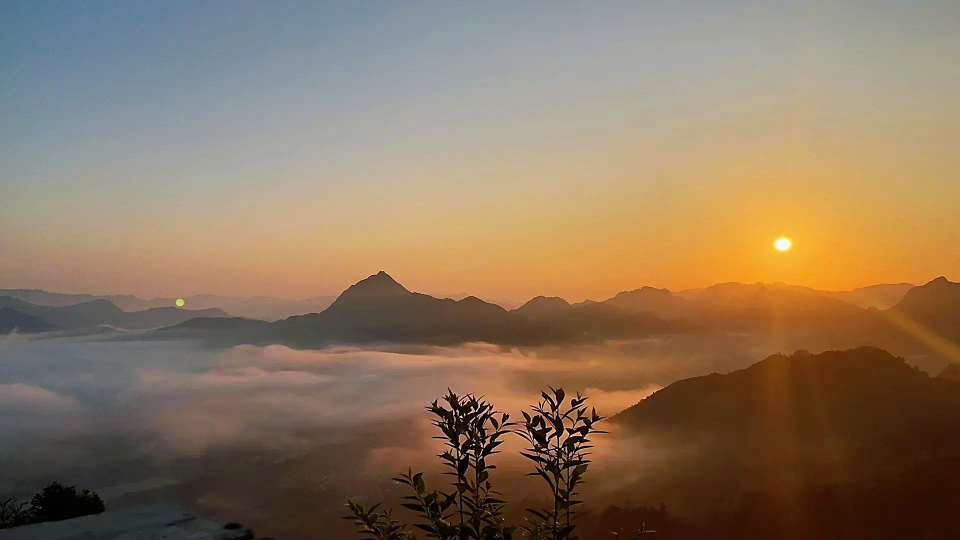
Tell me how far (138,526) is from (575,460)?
3102 centimetres

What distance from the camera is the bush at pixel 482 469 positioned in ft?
19.6

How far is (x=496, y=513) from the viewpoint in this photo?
6367 mm

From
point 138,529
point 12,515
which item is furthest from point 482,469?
point 12,515

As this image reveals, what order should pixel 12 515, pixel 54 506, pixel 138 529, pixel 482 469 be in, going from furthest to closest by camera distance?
pixel 54 506, pixel 12 515, pixel 138 529, pixel 482 469

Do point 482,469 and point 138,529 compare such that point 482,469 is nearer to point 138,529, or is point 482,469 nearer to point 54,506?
point 138,529

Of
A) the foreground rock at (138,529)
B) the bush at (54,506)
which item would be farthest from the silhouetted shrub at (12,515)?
the foreground rock at (138,529)

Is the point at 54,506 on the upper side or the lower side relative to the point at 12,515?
lower

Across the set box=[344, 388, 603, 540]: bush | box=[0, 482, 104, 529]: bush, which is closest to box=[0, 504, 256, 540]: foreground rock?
box=[344, 388, 603, 540]: bush

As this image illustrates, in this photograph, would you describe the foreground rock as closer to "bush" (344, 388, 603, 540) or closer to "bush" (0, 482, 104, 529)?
"bush" (344, 388, 603, 540)

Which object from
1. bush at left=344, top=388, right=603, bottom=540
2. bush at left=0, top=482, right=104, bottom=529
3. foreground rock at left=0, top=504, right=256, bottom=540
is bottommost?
bush at left=0, top=482, right=104, bottom=529

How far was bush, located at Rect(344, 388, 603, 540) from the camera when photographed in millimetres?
5961

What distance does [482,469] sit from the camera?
6.20 metres

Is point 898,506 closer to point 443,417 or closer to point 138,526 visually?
point 138,526

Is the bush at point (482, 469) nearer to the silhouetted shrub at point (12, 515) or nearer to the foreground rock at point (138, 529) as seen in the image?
the foreground rock at point (138, 529)
